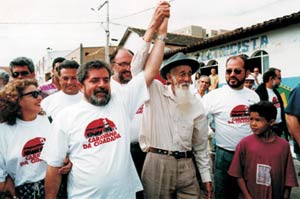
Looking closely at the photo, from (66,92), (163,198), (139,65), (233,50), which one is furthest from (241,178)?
(233,50)

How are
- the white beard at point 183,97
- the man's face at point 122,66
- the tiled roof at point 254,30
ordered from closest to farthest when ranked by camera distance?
the white beard at point 183,97
the man's face at point 122,66
the tiled roof at point 254,30

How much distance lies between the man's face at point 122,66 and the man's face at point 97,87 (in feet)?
3.42

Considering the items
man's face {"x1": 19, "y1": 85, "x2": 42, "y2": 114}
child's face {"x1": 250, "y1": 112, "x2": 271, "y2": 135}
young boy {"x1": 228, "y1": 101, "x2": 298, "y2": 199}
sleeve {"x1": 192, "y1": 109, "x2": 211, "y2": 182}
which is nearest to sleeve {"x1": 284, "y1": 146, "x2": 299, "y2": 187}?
young boy {"x1": 228, "y1": 101, "x2": 298, "y2": 199}

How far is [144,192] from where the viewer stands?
119 inches

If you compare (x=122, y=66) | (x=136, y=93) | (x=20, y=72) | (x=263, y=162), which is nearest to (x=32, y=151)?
(x=136, y=93)

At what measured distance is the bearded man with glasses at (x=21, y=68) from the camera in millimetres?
4066

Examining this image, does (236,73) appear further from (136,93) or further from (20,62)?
(20,62)

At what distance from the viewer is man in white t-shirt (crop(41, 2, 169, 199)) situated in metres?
2.45

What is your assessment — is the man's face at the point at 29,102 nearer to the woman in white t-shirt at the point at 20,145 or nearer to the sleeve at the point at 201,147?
the woman in white t-shirt at the point at 20,145

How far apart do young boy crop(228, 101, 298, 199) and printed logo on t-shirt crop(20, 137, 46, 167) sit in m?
2.00

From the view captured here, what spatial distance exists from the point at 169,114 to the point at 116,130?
2.33 feet

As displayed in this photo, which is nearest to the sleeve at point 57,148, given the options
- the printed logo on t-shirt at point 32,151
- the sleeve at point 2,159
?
the printed logo on t-shirt at point 32,151

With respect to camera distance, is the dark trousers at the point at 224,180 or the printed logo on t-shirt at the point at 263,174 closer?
the printed logo on t-shirt at the point at 263,174

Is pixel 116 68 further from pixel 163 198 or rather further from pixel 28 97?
pixel 163 198
